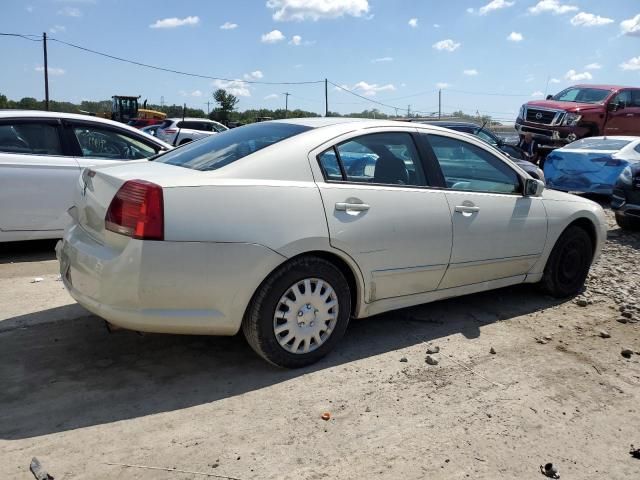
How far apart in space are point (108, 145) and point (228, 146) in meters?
3.32

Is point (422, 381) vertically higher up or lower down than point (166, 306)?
lower down

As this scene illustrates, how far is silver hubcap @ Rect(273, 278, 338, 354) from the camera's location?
3510 millimetres

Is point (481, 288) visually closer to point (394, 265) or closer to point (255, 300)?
point (394, 265)

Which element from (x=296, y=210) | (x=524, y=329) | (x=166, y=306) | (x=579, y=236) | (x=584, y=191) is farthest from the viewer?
(x=584, y=191)

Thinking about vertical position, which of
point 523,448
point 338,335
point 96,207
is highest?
point 96,207

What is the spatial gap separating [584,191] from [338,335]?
8.80m

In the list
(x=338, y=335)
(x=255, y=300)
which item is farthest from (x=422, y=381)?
(x=255, y=300)

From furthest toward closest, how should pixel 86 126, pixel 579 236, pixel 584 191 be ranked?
pixel 584 191
pixel 86 126
pixel 579 236

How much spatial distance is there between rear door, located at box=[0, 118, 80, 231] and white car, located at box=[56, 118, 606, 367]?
2.49m

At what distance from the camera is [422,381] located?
3600mm

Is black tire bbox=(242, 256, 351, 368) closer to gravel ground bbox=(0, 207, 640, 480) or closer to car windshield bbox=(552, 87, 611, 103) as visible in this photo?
gravel ground bbox=(0, 207, 640, 480)

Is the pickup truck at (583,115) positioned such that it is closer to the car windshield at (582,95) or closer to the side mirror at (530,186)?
the car windshield at (582,95)

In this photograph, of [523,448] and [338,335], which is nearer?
[523,448]

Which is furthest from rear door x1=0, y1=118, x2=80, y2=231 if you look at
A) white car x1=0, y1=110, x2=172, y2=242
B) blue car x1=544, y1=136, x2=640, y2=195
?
blue car x1=544, y1=136, x2=640, y2=195
